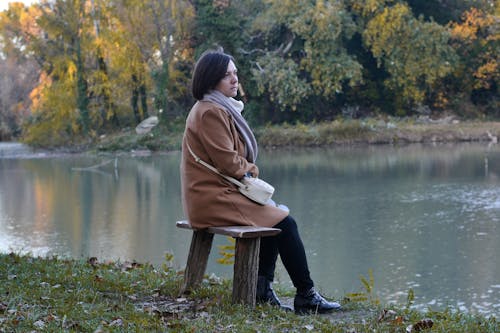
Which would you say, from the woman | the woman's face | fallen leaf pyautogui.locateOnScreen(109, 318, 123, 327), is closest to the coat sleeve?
the woman

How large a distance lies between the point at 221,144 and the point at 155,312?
3.21ft

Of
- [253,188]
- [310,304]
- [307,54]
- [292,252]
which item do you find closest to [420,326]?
[310,304]

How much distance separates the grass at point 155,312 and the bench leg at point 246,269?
0.08 m

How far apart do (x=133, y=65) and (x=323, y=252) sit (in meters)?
19.9

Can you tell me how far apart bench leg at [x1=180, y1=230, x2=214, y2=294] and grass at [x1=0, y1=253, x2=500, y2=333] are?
0.06 m

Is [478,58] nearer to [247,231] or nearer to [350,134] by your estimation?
[350,134]

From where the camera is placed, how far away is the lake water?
8.64 metres

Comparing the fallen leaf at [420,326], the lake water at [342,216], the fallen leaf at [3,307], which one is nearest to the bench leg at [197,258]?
the fallen leaf at [3,307]

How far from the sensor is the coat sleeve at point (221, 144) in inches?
175

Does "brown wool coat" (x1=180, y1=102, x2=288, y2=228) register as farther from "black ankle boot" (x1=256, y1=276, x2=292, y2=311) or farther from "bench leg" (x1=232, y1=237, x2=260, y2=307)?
"black ankle boot" (x1=256, y1=276, x2=292, y2=311)

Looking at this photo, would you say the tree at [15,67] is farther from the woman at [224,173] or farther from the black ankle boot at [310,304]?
the black ankle boot at [310,304]

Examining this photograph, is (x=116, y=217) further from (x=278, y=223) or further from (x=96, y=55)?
(x=96, y=55)

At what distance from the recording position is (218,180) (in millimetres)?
4500

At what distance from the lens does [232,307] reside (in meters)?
4.45
